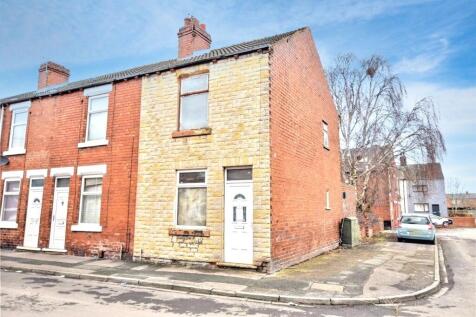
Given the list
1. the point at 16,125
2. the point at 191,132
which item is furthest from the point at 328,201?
the point at 16,125

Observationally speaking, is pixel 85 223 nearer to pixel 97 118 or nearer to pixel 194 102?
pixel 97 118

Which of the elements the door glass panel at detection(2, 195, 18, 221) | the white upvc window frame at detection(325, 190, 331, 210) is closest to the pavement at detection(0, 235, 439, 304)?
the door glass panel at detection(2, 195, 18, 221)

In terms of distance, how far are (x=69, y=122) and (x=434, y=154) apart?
73.8 feet

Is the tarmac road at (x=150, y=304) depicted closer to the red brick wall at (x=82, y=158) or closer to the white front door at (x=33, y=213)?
the red brick wall at (x=82, y=158)

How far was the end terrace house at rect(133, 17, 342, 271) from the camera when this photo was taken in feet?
34.0

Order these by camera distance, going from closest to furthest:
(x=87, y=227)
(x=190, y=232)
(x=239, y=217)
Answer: (x=239, y=217) < (x=190, y=232) < (x=87, y=227)

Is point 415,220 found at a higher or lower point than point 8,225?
higher

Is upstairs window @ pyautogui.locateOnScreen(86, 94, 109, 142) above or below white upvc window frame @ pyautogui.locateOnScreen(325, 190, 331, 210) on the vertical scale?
above

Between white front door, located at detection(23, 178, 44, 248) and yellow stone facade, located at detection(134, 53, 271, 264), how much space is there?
17.1ft

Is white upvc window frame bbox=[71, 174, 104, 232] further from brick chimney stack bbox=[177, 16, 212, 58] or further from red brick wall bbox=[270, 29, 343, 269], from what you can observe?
red brick wall bbox=[270, 29, 343, 269]

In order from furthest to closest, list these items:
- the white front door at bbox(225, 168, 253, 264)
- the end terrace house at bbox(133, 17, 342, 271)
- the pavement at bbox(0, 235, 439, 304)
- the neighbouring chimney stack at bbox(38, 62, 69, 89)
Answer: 1. the neighbouring chimney stack at bbox(38, 62, 69, 89)
2. the end terrace house at bbox(133, 17, 342, 271)
3. the white front door at bbox(225, 168, 253, 264)
4. the pavement at bbox(0, 235, 439, 304)

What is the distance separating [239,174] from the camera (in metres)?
10.8

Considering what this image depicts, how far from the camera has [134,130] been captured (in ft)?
42.3

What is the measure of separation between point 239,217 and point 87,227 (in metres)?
6.14
